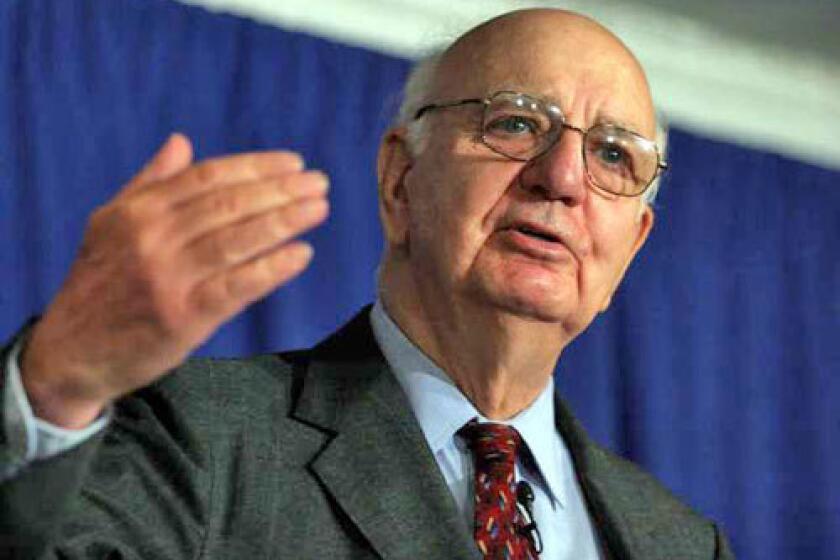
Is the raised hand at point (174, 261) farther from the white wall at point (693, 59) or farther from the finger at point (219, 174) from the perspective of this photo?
the white wall at point (693, 59)

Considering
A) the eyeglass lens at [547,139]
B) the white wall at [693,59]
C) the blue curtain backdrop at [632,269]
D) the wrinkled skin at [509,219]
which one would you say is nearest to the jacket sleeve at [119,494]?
the wrinkled skin at [509,219]

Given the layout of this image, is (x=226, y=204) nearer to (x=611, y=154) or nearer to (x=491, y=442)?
(x=491, y=442)

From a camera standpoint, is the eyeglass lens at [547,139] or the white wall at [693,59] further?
the white wall at [693,59]

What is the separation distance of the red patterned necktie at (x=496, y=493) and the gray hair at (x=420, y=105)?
16.1 inches

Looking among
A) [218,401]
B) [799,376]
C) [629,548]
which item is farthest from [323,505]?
[799,376]

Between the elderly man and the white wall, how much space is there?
40.7 inches

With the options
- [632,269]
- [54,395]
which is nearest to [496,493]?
[54,395]

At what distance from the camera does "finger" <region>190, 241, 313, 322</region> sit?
1.09 m

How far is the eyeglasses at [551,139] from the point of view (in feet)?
6.09

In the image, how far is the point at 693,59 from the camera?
3.47 meters

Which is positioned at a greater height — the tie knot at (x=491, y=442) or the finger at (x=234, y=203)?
the finger at (x=234, y=203)

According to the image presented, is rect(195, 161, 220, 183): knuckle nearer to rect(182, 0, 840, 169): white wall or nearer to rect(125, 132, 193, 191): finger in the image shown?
rect(125, 132, 193, 191): finger

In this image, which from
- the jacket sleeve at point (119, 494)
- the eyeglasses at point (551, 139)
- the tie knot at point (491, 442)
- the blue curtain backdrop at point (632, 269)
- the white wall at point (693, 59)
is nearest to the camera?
the jacket sleeve at point (119, 494)

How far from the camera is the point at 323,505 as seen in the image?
62.6 inches
